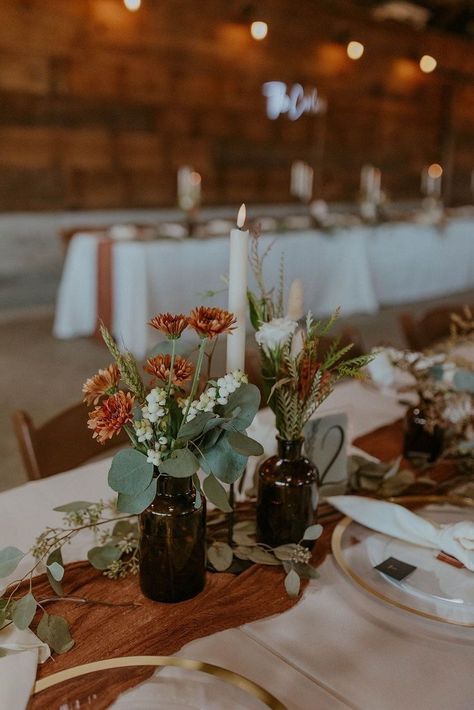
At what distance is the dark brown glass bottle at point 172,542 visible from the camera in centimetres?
88

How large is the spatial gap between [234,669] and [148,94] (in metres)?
6.42

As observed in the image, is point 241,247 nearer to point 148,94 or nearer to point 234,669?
point 234,669

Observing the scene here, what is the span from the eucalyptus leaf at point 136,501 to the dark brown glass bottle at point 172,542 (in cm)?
4

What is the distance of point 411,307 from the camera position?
20.8ft

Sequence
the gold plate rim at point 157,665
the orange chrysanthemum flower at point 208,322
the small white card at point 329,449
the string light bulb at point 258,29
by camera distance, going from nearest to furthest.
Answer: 1. the gold plate rim at point 157,665
2. the orange chrysanthemum flower at point 208,322
3. the small white card at point 329,449
4. the string light bulb at point 258,29

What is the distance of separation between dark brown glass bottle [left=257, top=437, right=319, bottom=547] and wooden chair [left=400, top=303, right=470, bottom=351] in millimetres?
1401

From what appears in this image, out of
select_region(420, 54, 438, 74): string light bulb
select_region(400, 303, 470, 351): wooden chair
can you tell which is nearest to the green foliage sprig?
select_region(400, 303, 470, 351): wooden chair

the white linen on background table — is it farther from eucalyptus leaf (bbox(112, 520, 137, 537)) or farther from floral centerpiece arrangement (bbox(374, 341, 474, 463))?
eucalyptus leaf (bbox(112, 520, 137, 537))

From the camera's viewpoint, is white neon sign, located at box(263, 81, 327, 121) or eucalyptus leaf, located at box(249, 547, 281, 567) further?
white neon sign, located at box(263, 81, 327, 121)

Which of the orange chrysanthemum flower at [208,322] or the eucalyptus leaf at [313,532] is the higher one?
the orange chrysanthemum flower at [208,322]

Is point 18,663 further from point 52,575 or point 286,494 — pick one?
point 286,494

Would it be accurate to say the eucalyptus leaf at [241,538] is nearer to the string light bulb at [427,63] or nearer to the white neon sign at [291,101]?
the white neon sign at [291,101]

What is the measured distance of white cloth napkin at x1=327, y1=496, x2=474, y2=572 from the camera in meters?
0.99

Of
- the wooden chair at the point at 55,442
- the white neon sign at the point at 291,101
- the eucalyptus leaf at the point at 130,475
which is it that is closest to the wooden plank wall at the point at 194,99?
the white neon sign at the point at 291,101
